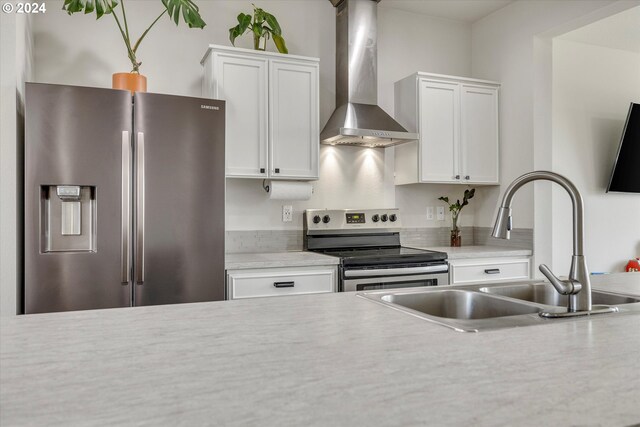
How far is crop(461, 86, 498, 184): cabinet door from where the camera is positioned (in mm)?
3932

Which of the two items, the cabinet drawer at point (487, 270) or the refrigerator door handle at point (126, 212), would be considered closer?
the refrigerator door handle at point (126, 212)

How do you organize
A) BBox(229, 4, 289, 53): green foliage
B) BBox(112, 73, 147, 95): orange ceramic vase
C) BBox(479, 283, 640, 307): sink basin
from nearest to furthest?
BBox(479, 283, 640, 307): sink basin, BBox(112, 73, 147, 95): orange ceramic vase, BBox(229, 4, 289, 53): green foliage

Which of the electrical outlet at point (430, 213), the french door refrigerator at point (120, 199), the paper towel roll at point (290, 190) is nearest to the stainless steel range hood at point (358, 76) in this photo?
the paper towel roll at point (290, 190)

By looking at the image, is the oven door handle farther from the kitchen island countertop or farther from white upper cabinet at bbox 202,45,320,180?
the kitchen island countertop

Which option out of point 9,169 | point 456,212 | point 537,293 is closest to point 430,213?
point 456,212

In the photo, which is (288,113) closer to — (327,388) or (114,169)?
(114,169)

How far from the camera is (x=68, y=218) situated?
8.14ft

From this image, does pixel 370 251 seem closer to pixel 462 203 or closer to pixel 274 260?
pixel 274 260

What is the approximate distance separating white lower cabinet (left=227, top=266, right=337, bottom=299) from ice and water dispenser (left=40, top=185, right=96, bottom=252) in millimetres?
809

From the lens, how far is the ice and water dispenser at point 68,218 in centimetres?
244

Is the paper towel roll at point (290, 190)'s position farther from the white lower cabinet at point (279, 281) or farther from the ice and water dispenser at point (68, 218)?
the ice and water dispenser at point (68, 218)

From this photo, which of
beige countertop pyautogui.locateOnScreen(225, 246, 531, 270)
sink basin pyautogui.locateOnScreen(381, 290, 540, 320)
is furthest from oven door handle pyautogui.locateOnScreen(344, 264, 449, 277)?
sink basin pyautogui.locateOnScreen(381, 290, 540, 320)

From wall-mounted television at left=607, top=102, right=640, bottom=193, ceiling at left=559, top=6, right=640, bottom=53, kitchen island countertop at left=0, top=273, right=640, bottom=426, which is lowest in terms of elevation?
kitchen island countertop at left=0, top=273, right=640, bottom=426

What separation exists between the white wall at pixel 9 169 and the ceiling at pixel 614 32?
382cm
